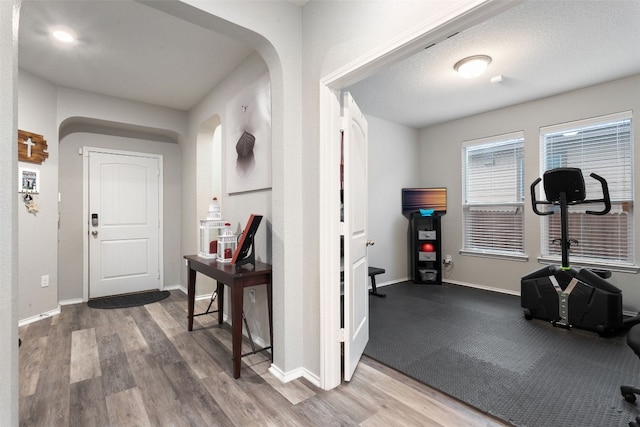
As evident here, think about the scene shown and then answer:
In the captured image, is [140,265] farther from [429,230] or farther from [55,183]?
[429,230]

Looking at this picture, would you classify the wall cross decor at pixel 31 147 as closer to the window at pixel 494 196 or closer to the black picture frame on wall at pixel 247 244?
the black picture frame on wall at pixel 247 244

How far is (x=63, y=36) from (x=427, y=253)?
16.4 feet

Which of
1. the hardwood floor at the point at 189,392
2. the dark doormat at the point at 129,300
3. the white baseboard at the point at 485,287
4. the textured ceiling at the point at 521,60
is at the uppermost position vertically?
the textured ceiling at the point at 521,60

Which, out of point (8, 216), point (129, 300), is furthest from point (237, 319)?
point (129, 300)

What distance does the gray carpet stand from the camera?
1.81 metres

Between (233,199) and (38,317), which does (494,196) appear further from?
(38,317)

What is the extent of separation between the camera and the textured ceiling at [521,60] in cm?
232

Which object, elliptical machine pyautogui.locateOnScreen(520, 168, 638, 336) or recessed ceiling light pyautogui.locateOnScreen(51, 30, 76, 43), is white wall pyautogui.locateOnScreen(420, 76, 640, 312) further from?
recessed ceiling light pyautogui.locateOnScreen(51, 30, 76, 43)

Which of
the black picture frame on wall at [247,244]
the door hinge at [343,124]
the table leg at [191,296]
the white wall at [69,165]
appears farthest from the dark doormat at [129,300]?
the door hinge at [343,124]

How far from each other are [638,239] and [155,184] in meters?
6.18

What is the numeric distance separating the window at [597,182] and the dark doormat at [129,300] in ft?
17.3

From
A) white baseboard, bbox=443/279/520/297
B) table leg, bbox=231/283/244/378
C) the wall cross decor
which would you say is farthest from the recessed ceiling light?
white baseboard, bbox=443/279/520/297

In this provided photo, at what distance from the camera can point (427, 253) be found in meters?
4.95

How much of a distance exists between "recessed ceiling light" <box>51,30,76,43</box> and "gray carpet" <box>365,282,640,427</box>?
360 cm
